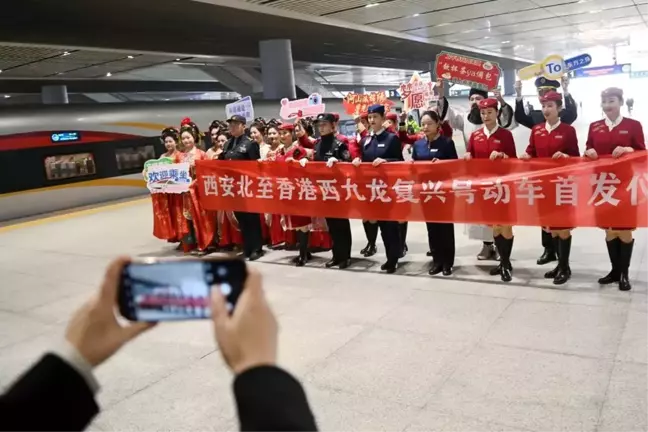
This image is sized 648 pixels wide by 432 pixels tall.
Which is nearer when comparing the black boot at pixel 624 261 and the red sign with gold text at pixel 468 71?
the black boot at pixel 624 261

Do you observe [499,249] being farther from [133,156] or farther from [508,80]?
[508,80]

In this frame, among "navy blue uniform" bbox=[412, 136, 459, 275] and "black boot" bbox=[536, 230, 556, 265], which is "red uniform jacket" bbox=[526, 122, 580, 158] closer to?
"navy blue uniform" bbox=[412, 136, 459, 275]

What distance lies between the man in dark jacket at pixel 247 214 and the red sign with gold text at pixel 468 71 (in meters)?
2.23

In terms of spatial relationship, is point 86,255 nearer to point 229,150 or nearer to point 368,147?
point 229,150

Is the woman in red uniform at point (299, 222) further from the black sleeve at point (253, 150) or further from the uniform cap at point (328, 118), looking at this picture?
the uniform cap at point (328, 118)

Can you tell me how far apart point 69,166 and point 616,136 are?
10100 mm

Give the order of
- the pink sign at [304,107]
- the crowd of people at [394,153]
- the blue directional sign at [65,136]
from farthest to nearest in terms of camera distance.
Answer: the blue directional sign at [65,136] → the pink sign at [304,107] → the crowd of people at [394,153]

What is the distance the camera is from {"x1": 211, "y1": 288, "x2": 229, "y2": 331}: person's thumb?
807 mm

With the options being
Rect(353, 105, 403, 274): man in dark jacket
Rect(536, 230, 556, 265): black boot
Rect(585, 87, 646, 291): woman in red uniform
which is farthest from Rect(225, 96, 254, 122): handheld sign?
Rect(585, 87, 646, 291): woman in red uniform

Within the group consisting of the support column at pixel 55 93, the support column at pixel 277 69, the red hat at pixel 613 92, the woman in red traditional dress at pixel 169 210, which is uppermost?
the support column at pixel 55 93

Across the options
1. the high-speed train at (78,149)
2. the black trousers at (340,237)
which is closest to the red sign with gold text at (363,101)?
the black trousers at (340,237)

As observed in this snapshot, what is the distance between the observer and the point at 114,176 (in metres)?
12.2

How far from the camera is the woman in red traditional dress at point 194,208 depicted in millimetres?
6734

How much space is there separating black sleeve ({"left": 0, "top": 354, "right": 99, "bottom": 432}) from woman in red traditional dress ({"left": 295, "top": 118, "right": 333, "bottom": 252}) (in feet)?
17.3
